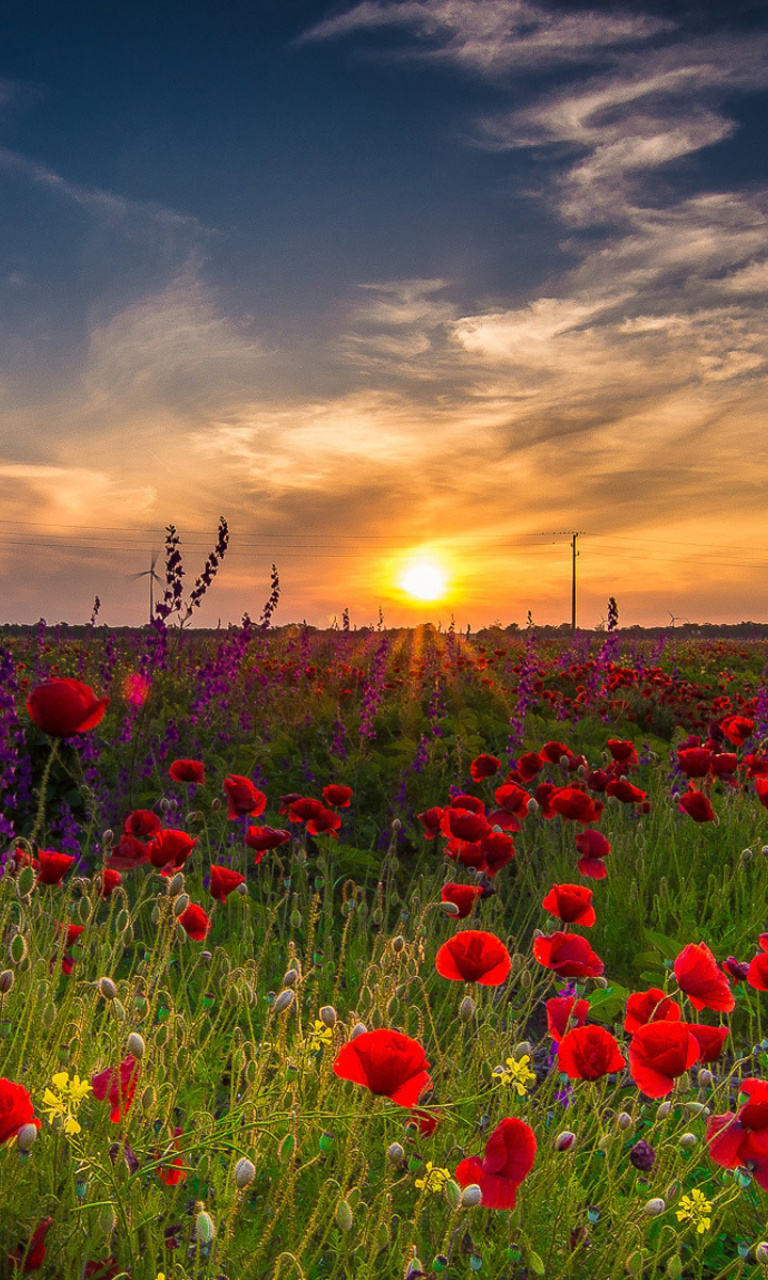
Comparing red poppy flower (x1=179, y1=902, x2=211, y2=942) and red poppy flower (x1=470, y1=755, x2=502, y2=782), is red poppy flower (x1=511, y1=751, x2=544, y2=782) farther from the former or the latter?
red poppy flower (x1=179, y1=902, x2=211, y2=942)

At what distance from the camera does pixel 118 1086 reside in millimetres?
1716

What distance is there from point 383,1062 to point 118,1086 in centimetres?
55

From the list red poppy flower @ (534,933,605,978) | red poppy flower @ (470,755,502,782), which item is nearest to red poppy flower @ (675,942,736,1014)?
red poppy flower @ (534,933,605,978)

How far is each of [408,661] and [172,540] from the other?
5.49m

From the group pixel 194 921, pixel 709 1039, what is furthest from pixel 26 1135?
pixel 709 1039

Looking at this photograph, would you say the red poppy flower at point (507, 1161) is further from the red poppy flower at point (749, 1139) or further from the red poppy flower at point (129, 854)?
the red poppy flower at point (129, 854)

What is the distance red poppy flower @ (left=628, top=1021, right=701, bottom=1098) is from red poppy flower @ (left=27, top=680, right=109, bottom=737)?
1318 mm

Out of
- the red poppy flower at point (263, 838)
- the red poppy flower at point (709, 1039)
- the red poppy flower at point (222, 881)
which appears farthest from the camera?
the red poppy flower at point (263, 838)

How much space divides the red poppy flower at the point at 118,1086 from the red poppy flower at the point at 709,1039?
1.07 metres

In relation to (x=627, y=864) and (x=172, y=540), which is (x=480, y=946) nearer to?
(x=627, y=864)

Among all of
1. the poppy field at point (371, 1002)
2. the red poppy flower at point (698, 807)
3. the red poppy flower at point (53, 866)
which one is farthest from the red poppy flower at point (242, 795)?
the red poppy flower at point (698, 807)

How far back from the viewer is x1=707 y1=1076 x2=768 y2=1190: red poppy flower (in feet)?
5.52

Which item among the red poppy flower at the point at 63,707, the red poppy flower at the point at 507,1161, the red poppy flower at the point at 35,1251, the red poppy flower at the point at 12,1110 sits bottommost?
the red poppy flower at the point at 35,1251

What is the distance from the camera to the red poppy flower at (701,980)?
201cm
